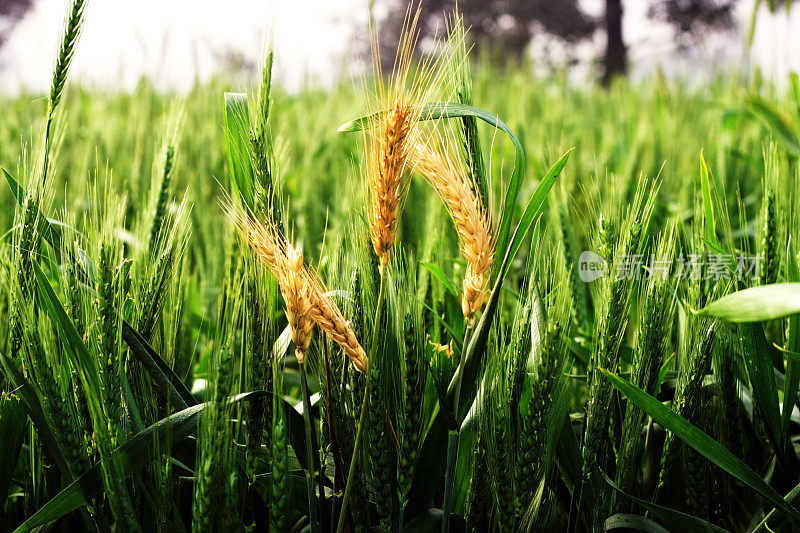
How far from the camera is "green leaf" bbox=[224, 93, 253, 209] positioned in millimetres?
538

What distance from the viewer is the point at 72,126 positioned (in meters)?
2.01

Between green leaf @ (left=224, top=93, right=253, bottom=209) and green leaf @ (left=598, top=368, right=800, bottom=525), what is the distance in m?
0.35

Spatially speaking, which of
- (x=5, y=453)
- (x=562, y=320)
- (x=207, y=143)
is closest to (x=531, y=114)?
(x=207, y=143)

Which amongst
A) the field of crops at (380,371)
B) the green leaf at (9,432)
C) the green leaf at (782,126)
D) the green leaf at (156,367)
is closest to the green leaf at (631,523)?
the field of crops at (380,371)

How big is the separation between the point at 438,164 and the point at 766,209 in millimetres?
431

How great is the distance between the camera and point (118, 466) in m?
0.47

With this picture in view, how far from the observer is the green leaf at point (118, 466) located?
18.5 inches

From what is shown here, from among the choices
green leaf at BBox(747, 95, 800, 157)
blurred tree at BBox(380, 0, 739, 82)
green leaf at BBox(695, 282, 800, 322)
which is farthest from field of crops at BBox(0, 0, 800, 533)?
blurred tree at BBox(380, 0, 739, 82)

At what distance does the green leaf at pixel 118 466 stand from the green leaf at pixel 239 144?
0.19 metres

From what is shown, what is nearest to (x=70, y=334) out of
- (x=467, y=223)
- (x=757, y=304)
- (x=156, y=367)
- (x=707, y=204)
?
(x=156, y=367)

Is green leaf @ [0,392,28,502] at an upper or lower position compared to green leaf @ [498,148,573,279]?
lower

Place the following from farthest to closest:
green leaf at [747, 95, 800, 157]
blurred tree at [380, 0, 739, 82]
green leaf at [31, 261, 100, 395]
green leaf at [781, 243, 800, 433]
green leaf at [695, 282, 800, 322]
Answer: blurred tree at [380, 0, 739, 82], green leaf at [747, 95, 800, 157], green leaf at [781, 243, 800, 433], green leaf at [31, 261, 100, 395], green leaf at [695, 282, 800, 322]

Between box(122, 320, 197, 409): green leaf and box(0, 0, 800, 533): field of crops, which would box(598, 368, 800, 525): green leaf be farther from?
box(122, 320, 197, 409): green leaf

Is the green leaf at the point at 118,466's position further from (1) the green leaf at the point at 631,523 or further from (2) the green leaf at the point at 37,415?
(1) the green leaf at the point at 631,523
